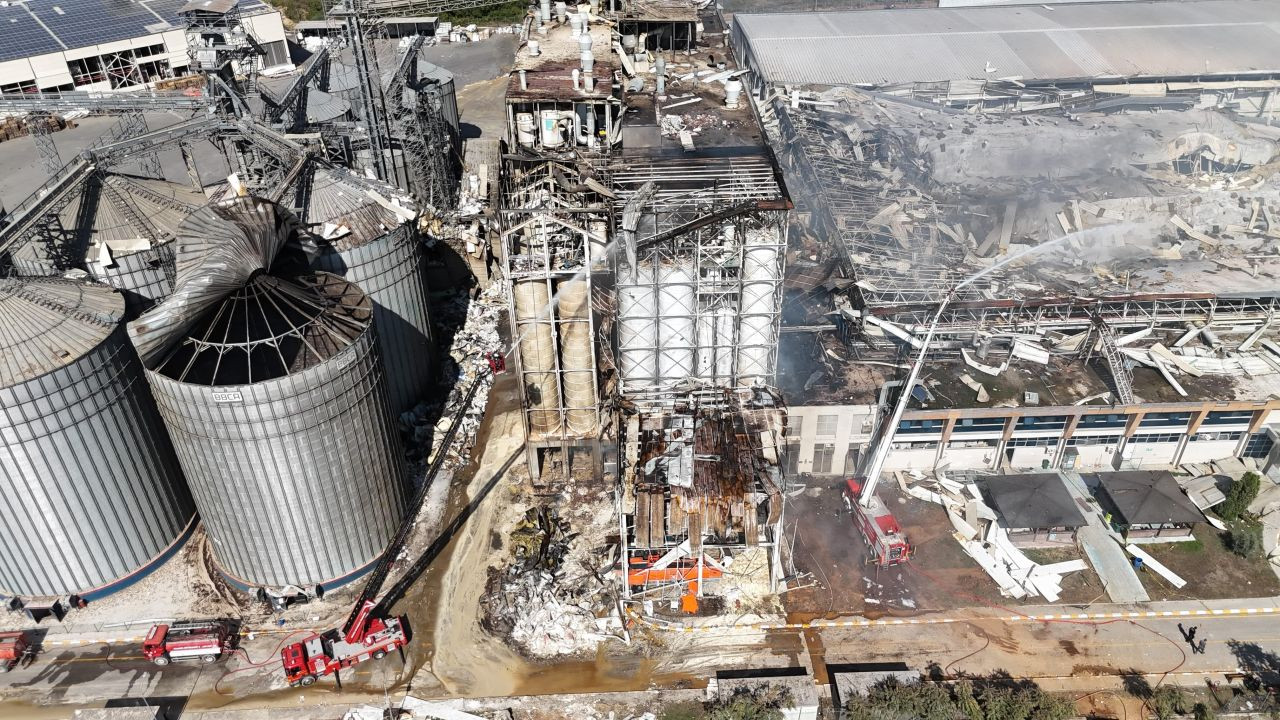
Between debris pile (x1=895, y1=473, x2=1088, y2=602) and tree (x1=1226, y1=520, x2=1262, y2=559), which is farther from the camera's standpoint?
tree (x1=1226, y1=520, x2=1262, y2=559)

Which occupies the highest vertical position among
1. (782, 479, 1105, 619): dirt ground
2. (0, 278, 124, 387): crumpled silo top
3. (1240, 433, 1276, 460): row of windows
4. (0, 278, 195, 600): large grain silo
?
(0, 278, 124, 387): crumpled silo top

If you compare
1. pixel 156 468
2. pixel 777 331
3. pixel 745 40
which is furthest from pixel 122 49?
pixel 777 331

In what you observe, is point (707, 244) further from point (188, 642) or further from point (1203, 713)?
point (188, 642)

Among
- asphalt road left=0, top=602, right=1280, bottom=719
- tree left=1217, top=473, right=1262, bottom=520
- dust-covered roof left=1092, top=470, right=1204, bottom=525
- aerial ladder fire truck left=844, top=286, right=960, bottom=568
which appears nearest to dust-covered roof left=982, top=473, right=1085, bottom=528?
dust-covered roof left=1092, top=470, right=1204, bottom=525

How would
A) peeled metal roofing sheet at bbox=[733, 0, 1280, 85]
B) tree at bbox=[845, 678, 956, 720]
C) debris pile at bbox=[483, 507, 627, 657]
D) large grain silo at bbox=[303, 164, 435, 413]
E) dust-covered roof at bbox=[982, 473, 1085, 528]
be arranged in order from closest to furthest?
tree at bbox=[845, 678, 956, 720], debris pile at bbox=[483, 507, 627, 657], dust-covered roof at bbox=[982, 473, 1085, 528], large grain silo at bbox=[303, 164, 435, 413], peeled metal roofing sheet at bbox=[733, 0, 1280, 85]

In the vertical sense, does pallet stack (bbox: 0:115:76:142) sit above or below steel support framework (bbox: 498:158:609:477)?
below

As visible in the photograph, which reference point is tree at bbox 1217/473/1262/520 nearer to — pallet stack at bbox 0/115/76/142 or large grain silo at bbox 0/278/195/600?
large grain silo at bbox 0/278/195/600

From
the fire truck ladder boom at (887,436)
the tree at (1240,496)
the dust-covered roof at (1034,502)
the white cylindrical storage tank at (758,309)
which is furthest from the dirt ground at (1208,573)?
the white cylindrical storage tank at (758,309)
